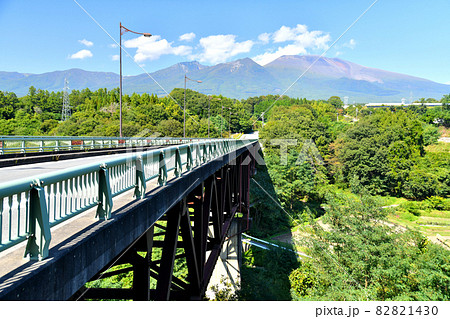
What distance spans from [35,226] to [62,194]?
29.7 inches

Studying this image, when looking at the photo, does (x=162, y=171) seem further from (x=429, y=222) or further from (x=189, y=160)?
(x=429, y=222)

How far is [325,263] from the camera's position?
1193 inches

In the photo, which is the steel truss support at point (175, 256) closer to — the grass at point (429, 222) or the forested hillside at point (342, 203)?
the forested hillside at point (342, 203)

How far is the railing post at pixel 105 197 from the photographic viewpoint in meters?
4.34

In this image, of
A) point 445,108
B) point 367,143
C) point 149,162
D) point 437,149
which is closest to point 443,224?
point 367,143

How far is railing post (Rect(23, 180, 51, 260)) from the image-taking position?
309 centimetres

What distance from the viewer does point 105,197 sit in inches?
173

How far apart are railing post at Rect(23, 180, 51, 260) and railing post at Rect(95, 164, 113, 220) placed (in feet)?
3.92

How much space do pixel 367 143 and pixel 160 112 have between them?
53.2 meters
